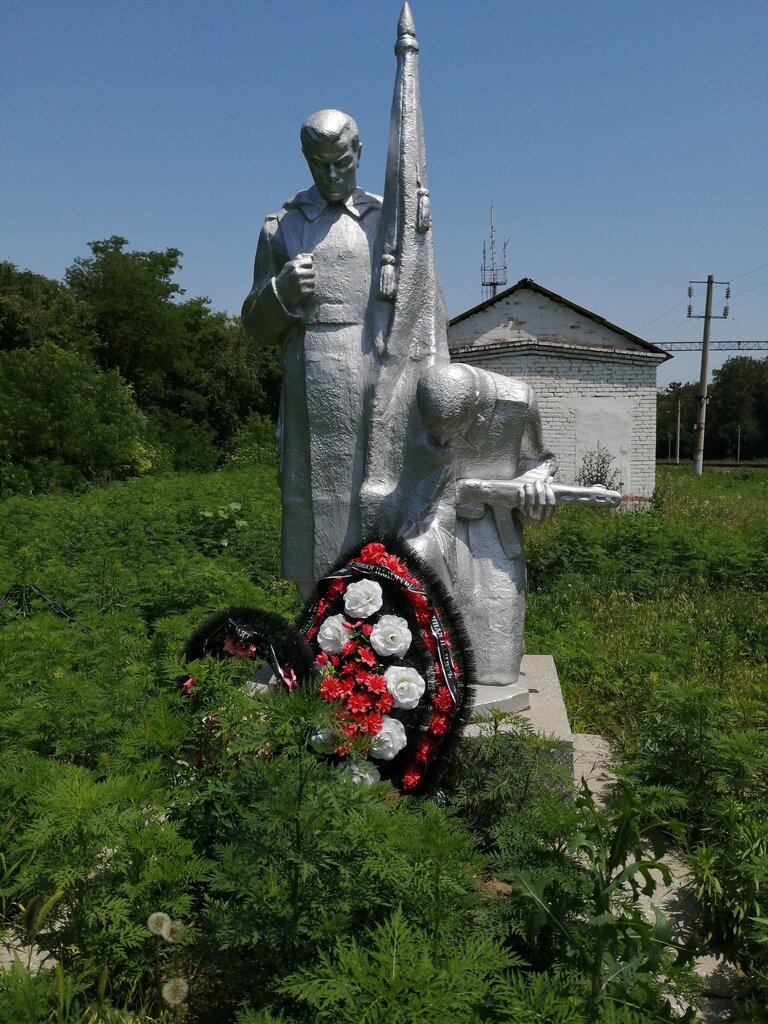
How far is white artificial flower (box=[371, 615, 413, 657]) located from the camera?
2744 millimetres

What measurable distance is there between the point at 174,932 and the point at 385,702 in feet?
3.11

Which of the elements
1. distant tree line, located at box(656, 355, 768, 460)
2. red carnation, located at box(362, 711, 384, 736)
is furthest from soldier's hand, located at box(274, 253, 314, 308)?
distant tree line, located at box(656, 355, 768, 460)

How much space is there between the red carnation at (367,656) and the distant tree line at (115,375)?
13393 millimetres

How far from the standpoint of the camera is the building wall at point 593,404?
15812 mm

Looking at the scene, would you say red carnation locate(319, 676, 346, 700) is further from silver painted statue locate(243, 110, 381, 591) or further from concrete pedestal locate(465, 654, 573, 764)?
silver painted statue locate(243, 110, 381, 591)

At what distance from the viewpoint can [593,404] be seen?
1591cm

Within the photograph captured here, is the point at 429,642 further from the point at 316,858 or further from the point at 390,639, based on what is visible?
the point at 316,858

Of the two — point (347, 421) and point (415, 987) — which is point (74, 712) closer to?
point (347, 421)

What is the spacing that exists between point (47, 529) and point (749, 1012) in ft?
27.5

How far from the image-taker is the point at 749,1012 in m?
2.21

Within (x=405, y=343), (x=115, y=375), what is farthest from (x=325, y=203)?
(x=115, y=375)

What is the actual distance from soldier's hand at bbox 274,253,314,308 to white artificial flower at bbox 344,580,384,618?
4.09 feet

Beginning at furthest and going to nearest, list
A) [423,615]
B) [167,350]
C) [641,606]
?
[167,350]
[641,606]
[423,615]

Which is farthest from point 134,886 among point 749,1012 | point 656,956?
point 749,1012
